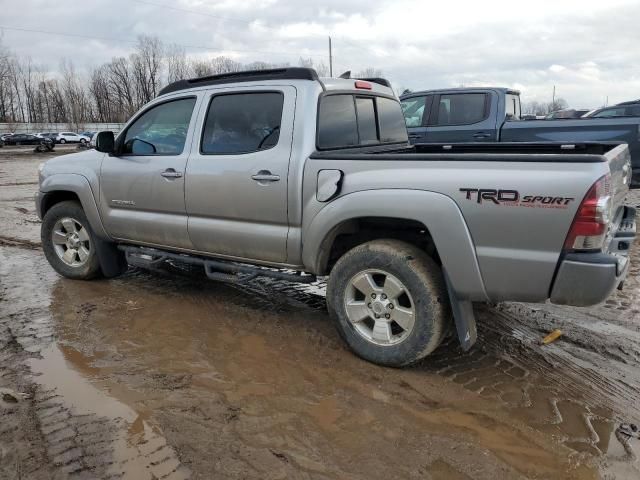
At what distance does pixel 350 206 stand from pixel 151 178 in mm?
2111

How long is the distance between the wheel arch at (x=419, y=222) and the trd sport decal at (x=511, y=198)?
→ 0.14 meters

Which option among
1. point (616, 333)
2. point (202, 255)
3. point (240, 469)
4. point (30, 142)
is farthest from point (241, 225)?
point (30, 142)

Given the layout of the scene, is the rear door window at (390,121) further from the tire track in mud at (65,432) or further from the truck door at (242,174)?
the tire track in mud at (65,432)

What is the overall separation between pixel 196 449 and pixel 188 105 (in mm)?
3038

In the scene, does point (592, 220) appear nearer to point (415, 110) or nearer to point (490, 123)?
point (490, 123)

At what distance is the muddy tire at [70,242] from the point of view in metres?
5.54

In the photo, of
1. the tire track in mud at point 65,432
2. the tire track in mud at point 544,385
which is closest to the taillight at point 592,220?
the tire track in mud at point 544,385

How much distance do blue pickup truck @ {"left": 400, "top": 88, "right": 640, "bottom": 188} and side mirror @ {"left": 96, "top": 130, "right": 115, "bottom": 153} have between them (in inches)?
207

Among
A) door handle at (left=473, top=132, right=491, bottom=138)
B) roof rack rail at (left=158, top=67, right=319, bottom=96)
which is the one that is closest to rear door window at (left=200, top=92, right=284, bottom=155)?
roof rack rail at (left=158, top=67, right=319, bottom=96)

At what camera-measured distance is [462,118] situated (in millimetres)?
9180

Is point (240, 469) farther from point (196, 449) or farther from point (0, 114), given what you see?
point (0, 114)

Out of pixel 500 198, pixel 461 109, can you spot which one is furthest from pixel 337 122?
pixel 461 109

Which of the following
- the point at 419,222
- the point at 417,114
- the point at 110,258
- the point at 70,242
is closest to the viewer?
the point at 419,222

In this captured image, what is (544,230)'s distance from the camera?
2.97 m
